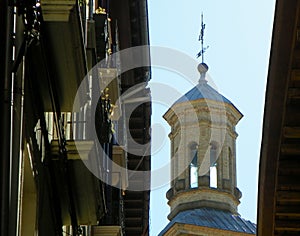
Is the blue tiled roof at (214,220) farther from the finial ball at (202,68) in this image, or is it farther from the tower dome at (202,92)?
the finial ball at (202,68)

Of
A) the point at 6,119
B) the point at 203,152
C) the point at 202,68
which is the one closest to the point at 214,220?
the point at 203,152

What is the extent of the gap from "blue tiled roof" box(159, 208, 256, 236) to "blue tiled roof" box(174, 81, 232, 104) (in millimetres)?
3990

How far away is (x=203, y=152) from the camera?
5294 centimetres

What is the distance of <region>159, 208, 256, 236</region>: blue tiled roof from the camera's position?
4784 cm

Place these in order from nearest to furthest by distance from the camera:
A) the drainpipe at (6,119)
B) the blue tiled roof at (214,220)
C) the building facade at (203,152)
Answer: the drainpipe at (6,119) < the blue tiled roof at (214,220) < the building facade at (203,152)

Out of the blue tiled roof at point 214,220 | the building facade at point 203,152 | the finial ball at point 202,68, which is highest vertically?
the finial ball at point 202,68

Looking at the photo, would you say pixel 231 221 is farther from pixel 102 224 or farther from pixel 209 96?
pixel 102 224

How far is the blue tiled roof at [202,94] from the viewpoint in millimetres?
52312

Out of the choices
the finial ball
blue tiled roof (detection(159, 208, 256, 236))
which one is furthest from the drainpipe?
the finial ball

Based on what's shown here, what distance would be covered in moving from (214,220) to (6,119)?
128ft

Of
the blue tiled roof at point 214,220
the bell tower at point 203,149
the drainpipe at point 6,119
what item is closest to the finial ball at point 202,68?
the bell tower at point 203,149

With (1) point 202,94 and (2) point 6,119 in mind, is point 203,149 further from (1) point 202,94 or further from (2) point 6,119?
(2) point 6,119

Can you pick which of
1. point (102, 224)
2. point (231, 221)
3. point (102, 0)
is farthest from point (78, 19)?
point (231, 221)

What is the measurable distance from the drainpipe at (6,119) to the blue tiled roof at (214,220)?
35675mm
